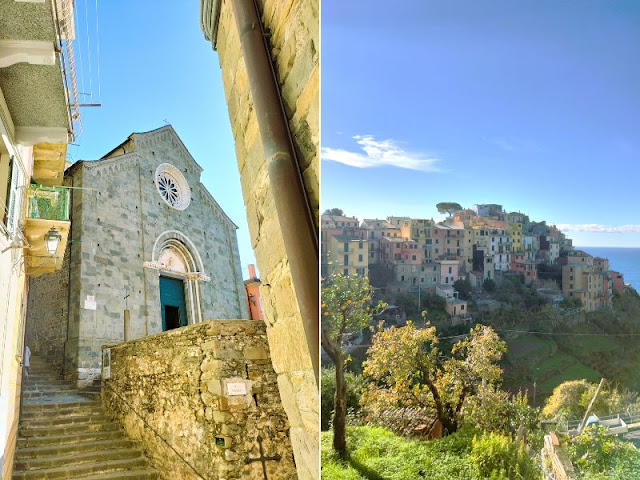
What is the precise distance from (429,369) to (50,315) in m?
9.97

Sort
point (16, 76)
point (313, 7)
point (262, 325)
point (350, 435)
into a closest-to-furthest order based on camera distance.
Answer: point (313, 7) → point (350, 435) → point (16, 76) → point (262, 325)

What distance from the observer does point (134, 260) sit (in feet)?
37.7

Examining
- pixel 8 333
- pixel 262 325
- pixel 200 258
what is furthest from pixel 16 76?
pixel 200 258

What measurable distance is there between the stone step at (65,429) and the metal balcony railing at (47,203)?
2.84 meters

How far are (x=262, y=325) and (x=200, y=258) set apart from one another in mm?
7415

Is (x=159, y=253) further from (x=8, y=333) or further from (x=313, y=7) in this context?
(x=313, y=7)

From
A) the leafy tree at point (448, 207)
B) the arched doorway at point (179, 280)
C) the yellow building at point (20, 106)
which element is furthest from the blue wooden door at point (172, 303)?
the leafy tree at point (448, 207)

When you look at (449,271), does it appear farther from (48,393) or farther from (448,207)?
(48,393)

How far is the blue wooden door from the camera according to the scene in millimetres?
12537

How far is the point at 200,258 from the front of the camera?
13508mm

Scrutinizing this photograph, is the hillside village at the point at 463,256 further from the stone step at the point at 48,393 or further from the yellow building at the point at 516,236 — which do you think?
the stone step at the point at 48,393

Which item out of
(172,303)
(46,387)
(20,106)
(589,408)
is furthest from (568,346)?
(172,303)

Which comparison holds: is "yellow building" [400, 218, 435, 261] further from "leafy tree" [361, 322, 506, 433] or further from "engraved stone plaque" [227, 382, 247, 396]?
"engraved stone plaque" [227, 382, 247, 396]

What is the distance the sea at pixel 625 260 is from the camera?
5.94ft
